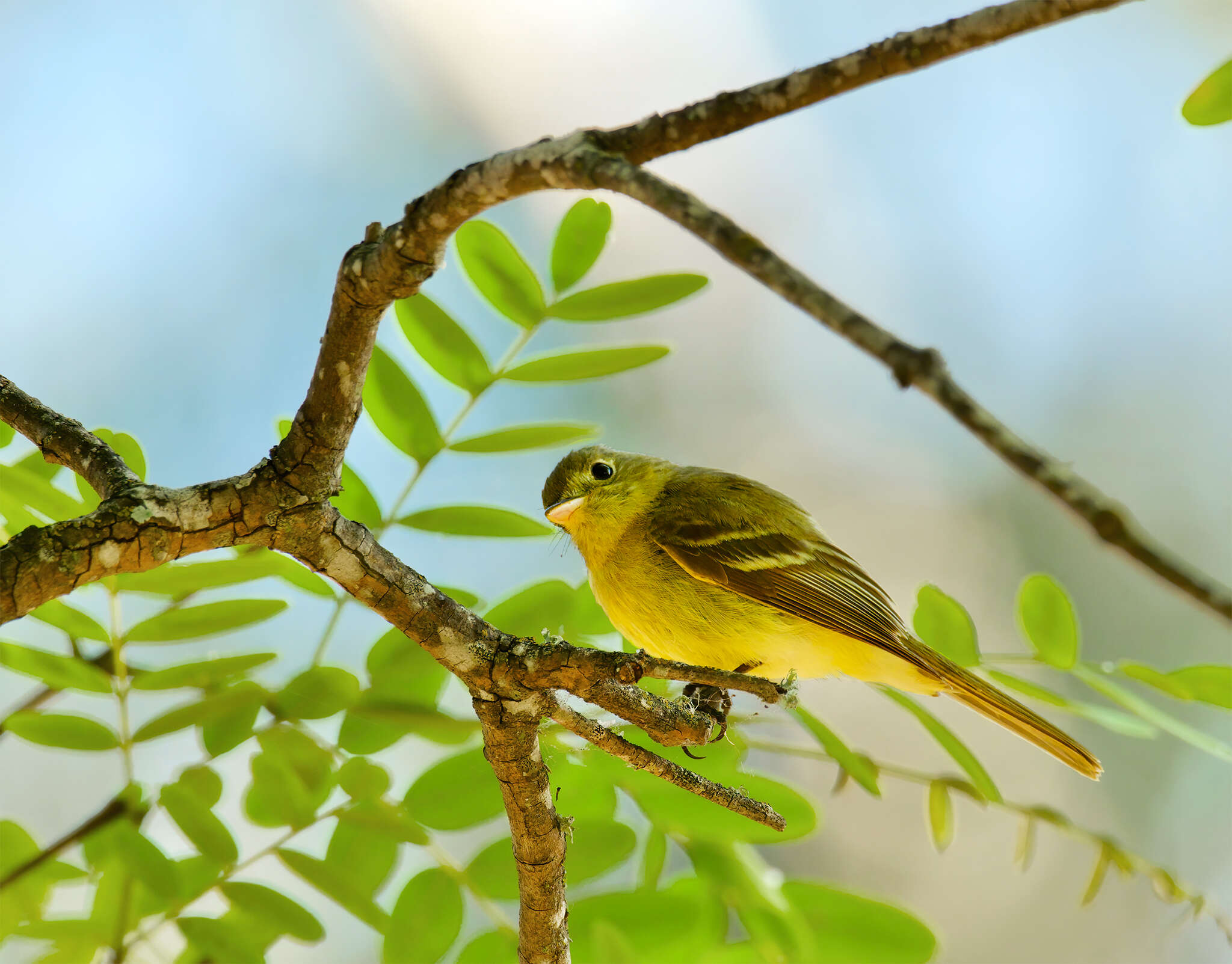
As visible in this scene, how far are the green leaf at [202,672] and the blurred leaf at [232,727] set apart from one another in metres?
0.03

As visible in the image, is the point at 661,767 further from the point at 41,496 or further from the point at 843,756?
the point at 41,496

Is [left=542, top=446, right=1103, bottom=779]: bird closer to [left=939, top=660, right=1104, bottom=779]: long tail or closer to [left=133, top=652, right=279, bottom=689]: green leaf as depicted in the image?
[left=939, top=660, right=1104, bottom=779]: long tail

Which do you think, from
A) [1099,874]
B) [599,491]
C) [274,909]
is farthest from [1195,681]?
[274,909]

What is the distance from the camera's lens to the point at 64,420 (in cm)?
120

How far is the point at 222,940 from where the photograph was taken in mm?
1414

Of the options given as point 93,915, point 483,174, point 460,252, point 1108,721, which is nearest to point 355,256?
point 483,174

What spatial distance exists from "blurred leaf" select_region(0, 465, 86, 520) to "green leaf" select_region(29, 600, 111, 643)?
0.39 feet

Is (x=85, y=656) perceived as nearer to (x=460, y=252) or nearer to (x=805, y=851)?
(x=460, y=252)

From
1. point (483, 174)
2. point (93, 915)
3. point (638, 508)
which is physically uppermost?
point (638, 508)

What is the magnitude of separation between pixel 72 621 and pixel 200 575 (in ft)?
0.63

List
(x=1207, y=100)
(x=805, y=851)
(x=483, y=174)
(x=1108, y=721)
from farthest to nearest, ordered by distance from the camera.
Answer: (x=805, y=851), (x=1108, y=721), (x=1207, y=100), (x=483, y=174)

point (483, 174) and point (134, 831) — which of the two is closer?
point (483, 174)

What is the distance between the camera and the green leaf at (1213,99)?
1.11 meters

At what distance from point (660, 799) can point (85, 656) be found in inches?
33.6
